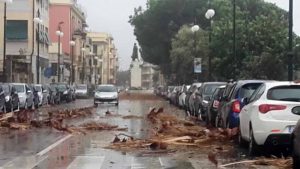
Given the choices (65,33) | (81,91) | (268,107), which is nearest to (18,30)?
(81,91)

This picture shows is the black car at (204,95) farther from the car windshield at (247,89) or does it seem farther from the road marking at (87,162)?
the road marking at (87,162)

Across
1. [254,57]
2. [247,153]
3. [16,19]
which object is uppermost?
[16,19]

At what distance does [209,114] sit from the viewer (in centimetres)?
2433

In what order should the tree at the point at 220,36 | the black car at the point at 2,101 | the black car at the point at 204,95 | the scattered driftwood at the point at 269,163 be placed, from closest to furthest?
the scattered driftwood at the point at 269,163, the black car at the point at 204,95, the black car at the point at 2,101, the tree at the point at 220,36

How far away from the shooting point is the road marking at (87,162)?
42.9ft

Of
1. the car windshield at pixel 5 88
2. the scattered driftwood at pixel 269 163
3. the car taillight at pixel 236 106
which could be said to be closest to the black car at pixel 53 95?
the car windshield at pixel 5 88

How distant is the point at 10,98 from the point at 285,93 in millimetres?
21391

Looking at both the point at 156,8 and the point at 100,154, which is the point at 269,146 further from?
the point at 156,8

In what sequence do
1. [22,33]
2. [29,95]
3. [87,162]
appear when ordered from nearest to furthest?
[87,162] < [29,95] < [22,33]

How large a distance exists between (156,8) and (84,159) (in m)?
70.0

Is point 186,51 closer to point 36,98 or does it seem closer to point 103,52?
point 36,98

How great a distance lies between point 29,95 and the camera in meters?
41.3

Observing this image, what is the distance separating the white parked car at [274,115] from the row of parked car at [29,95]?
18.5 metres

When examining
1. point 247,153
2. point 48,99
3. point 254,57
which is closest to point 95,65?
point 48,99
